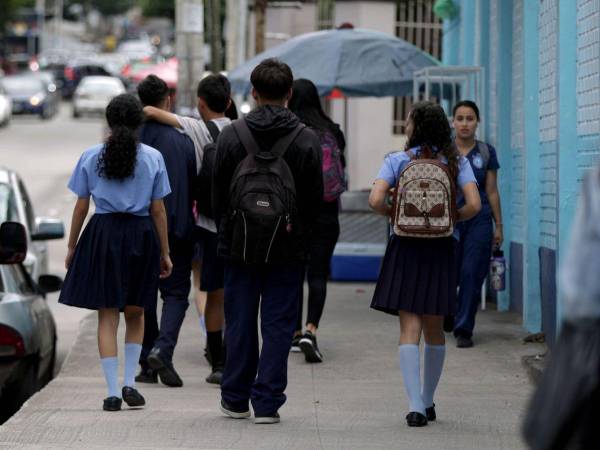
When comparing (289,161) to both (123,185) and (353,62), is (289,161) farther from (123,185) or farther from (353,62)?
(353,62)

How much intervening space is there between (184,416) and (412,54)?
6.86 metres

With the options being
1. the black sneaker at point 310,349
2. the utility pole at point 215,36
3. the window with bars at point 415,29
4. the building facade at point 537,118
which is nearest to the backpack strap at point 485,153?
the building facade at point 537,118

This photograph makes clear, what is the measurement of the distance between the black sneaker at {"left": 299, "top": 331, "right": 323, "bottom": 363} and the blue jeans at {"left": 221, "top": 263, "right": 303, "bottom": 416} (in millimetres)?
2474

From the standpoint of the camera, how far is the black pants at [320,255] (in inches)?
388

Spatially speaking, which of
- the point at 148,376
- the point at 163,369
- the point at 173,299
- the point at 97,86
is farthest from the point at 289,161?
the point at 97,86

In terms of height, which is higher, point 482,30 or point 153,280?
point 482,30

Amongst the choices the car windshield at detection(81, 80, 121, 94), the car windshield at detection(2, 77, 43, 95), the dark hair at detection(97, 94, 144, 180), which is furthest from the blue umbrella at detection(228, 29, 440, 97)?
the car windshield at detection(81, 80, 121, 94)

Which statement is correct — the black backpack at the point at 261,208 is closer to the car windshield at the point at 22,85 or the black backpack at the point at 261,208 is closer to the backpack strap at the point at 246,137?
the backpack strap at the point at 246,137

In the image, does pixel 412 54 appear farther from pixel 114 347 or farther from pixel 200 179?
pixel 114 347

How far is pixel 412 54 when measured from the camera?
13789mm

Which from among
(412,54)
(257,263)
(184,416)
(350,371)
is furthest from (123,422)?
(412,54)

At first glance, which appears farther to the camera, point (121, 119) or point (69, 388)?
point (69, 388)

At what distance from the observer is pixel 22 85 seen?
169ft

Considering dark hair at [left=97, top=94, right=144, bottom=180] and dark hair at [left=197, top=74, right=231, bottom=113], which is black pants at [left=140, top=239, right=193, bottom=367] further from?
dark hair at [left=97, top=94, right=144, bottom=180]
